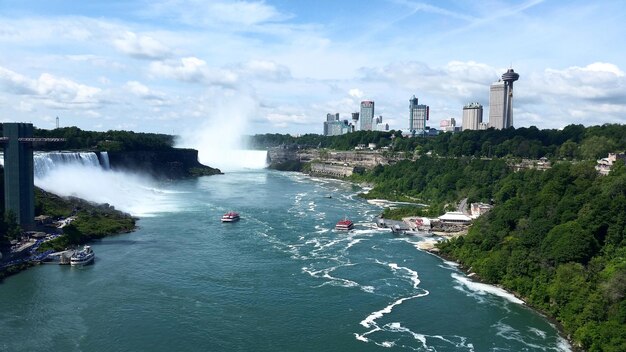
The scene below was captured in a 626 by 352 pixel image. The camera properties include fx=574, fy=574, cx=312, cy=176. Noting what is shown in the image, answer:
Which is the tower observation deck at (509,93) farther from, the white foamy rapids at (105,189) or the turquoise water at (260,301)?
the turquoise water at (260,301)

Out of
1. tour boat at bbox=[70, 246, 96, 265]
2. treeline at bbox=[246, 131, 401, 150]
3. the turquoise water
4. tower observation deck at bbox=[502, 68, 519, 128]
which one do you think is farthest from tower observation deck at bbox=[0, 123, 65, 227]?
tower observation deck at bbox=[502, 68, 519, 128]

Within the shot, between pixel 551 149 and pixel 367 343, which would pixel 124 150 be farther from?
pixel 367 343

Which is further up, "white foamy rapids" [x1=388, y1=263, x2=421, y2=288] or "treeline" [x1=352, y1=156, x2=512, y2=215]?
"treeline" [x1=352, y1=156, x2=512, y2=215]

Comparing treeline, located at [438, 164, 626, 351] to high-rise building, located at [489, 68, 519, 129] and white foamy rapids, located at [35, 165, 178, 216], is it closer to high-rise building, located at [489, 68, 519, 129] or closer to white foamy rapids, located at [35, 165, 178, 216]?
white foamy rapids, located at [35, 165, 178, 216]

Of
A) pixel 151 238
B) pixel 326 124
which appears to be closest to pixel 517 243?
pixel 151 238

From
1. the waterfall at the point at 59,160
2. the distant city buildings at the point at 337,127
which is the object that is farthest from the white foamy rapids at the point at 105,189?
the distant city buildings at the point at 337,127

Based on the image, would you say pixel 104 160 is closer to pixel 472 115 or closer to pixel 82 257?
pixel 82 257
